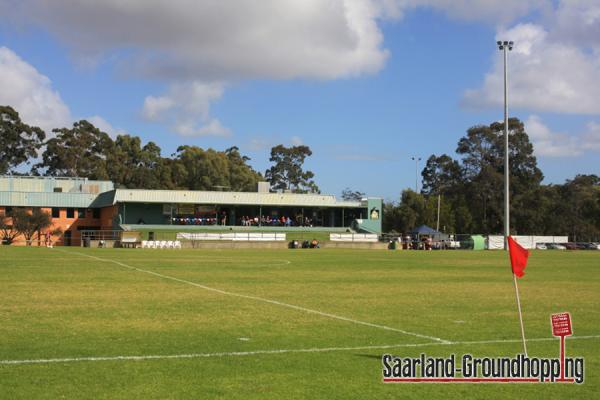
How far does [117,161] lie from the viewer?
129 metres

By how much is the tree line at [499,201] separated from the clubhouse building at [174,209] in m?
16.0

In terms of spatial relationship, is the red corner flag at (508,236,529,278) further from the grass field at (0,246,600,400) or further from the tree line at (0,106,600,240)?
the tree line at (0,106,600,240)

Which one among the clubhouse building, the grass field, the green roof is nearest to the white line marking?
the grass field

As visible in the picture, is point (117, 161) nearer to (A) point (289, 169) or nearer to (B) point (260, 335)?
(A) point (289, 169)

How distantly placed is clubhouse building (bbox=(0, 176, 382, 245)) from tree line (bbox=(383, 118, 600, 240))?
630 inches

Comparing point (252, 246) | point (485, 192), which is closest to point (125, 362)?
point (252, 246)

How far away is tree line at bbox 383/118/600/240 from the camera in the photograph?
11394cm

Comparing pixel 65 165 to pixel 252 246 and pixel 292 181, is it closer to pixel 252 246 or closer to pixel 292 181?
pixel 292 181

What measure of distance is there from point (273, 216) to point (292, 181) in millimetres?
47902

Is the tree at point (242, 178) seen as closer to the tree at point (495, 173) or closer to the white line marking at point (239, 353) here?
the tree at point (495, 173)

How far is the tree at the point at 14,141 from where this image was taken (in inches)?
4599

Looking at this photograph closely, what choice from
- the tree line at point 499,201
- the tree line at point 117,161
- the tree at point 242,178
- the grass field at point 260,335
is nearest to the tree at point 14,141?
the tree line at point 117,161

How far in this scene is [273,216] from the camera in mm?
101312

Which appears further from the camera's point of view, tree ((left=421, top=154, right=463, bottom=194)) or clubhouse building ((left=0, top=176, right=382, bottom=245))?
tree ((left=421, top=154, right=463, bottom=194))
